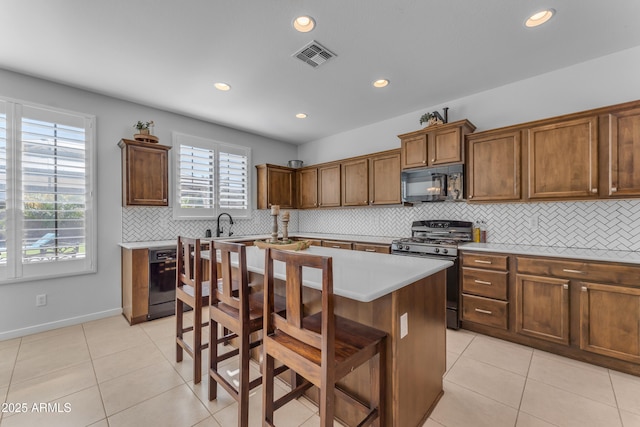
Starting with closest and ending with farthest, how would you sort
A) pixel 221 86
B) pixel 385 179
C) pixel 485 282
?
pixel 485 282
pixel 221 86
pixel 385 179

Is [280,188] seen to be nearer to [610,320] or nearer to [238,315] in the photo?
[238,315]

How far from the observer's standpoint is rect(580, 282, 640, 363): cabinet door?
85.7 inches

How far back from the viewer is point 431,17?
7.04ft

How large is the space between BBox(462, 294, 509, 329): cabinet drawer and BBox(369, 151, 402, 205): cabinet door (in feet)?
5.37

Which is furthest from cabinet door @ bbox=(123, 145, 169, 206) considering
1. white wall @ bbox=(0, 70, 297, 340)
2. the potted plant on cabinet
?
white wall @ bbox=(0, 70, 297, 340)

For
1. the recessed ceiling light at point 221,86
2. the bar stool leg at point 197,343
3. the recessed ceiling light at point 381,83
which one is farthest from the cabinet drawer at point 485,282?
the recessed ceiling light at point 221,86

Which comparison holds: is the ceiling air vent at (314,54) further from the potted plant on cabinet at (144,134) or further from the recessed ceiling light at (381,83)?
the potted plant on cabinet at (144,134)

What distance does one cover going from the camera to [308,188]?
17.7ft

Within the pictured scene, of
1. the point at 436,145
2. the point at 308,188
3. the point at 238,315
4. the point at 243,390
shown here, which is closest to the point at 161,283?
the point at 238,315

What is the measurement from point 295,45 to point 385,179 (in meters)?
2.34

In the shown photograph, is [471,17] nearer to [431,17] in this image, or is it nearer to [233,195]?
[431,17]

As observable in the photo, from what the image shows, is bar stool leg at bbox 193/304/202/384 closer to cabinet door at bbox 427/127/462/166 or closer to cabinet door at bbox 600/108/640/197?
cabinet door at bbox 427/127/462/166

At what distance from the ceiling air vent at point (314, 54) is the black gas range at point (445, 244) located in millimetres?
2339

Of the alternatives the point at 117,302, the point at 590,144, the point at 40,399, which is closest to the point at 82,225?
the point at 117,302
